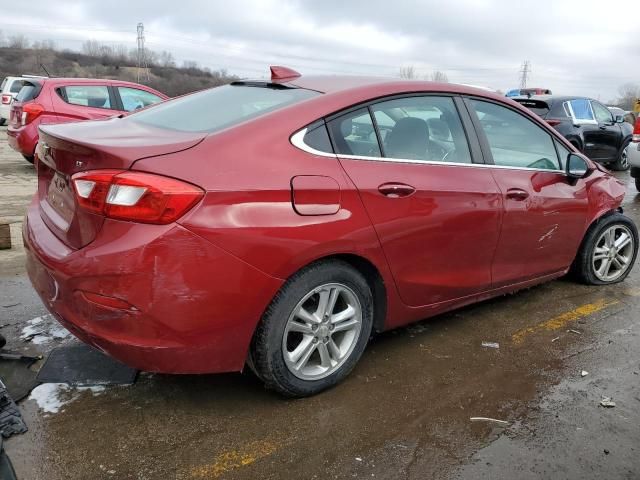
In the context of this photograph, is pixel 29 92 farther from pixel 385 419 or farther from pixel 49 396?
pixel 385 419

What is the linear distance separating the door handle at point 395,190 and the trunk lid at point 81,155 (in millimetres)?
914

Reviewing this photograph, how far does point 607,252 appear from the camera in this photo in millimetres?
4523

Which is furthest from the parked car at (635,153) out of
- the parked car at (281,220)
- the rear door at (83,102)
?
the rear door at (83,102)

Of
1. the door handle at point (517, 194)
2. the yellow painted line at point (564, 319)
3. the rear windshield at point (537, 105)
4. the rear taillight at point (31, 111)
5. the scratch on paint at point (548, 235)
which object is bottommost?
the yellow painted line at point (564, 319)

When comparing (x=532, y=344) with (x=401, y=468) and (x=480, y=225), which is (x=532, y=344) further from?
(x=401, y=468)

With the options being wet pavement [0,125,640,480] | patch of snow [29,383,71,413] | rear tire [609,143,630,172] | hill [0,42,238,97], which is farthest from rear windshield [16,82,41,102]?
hill [0,42,238,97]

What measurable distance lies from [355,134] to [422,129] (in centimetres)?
55

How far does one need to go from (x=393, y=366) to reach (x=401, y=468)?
34.7 inches

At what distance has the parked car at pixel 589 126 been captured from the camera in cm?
1103

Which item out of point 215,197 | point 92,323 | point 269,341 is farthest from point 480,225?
point 92,323

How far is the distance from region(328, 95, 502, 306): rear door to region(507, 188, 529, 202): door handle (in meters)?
0.11

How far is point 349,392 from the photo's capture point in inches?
114

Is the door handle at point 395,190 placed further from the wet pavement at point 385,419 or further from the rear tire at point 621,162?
the rear tire at point 621,162

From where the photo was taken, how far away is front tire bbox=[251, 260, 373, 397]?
254 centimetres
